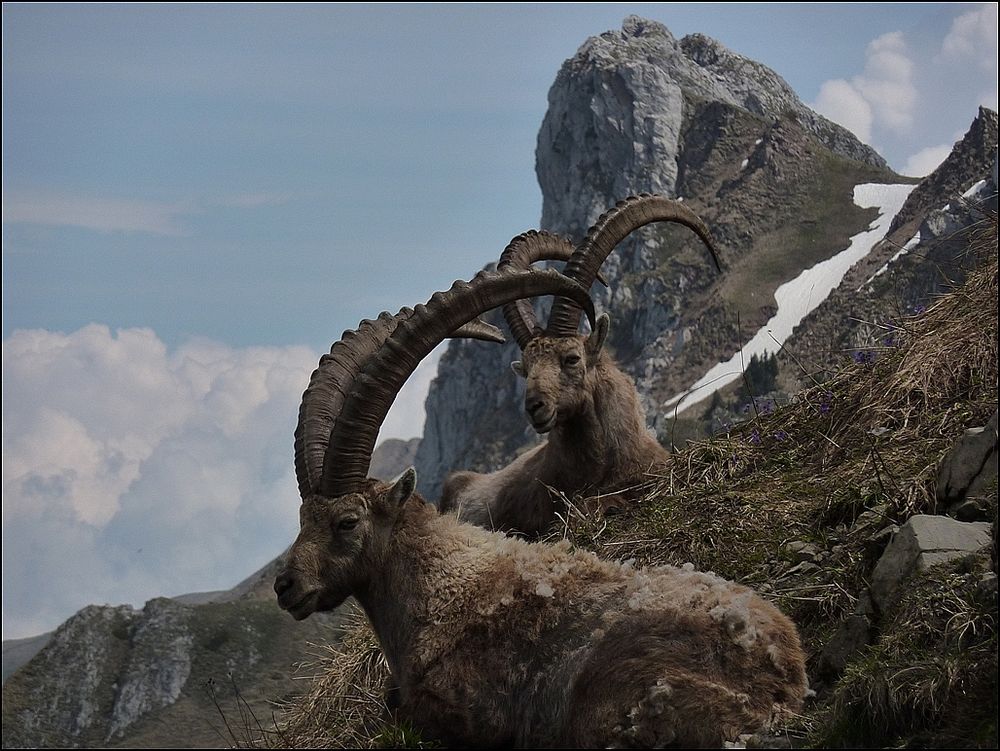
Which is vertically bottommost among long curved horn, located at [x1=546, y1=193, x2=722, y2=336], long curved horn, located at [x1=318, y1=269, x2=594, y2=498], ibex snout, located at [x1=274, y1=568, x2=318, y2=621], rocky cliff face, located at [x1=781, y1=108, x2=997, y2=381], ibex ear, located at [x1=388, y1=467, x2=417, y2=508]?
ibex snout, located at [x1=274, y1=568, x2=318, y2=621]

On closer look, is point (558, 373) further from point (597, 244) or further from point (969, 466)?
point (969, 466)

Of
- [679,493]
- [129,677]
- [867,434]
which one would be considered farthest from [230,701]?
[867,434]

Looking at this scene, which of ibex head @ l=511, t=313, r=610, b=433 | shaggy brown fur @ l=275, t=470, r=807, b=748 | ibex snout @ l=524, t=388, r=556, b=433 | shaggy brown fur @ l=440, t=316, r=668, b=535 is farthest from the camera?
shaggy brown fur @ l=440, t=316, r=668, b=535

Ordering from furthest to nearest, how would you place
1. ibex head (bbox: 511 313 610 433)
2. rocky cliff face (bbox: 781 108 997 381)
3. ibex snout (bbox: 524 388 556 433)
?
rocky cliff face (bbox: 781 108 997 381), ibex head (bbox: 511 313 610 433), ibex snout (bbox: 524 388 556 433)

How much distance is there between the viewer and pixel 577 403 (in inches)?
530

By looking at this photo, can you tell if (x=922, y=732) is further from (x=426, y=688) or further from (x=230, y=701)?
(x=230, y=701)

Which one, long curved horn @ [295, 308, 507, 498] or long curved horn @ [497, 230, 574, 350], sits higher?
long curved horn @ [497, 230, 574, 350]

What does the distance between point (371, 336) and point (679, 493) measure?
3.71 metres

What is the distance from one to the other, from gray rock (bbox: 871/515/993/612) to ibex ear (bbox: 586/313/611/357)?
21.9 feet

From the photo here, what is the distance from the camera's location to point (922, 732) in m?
5.57

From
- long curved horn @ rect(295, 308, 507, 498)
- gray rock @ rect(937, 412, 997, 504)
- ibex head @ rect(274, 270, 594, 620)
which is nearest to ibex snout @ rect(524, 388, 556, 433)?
long curved horn @ rect(295, 308, 507, 498)

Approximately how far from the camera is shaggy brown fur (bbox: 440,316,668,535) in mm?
13344

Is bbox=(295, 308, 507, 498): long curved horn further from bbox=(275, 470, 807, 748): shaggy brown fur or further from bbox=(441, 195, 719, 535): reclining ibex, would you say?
bbox=(441, 195, 719, 535): reclining ibex

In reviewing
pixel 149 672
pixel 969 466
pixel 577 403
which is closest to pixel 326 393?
pixel 969 466
